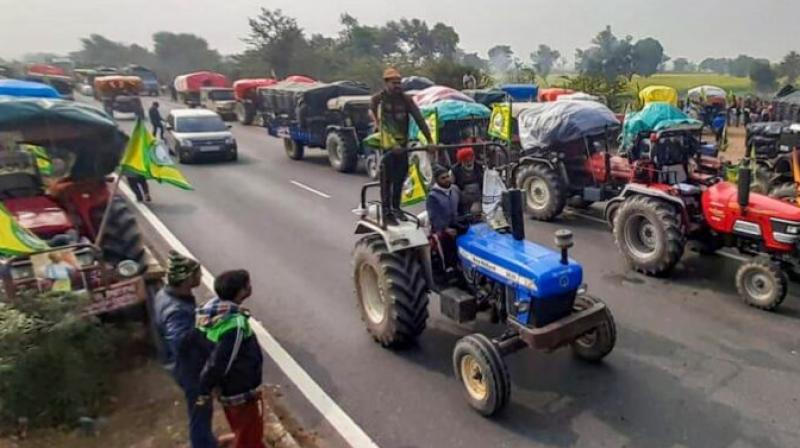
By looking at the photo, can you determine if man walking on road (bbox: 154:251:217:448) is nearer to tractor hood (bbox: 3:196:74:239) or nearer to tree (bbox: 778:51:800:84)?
tractor hood (bbox: 3:196:74:239)

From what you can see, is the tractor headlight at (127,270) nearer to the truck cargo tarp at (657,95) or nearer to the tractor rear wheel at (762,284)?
the tractor rear wheel at (762,284)

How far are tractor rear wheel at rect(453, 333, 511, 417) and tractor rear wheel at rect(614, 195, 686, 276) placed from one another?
3955 mm

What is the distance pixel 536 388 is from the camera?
5043 mm

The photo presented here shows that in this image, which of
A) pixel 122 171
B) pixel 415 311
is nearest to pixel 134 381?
pixel 122 171

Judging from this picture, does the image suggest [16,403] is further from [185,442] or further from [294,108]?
[294,108]

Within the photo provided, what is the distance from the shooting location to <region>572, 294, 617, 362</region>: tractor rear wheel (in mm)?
5051

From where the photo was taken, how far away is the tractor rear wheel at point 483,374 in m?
4.44

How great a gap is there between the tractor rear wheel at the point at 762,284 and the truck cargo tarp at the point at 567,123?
14.3 feet

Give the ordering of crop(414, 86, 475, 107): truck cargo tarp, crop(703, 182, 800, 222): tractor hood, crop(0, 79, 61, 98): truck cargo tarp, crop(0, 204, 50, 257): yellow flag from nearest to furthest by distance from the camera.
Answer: crop(0, 204, 50, 257): yellow flag → crop(703, 182, 800, 222): tractor hood → crop(0, 79, 61, 98): truck cargo tarp → crop(414, 86, 475, 107): truck cargo tarp

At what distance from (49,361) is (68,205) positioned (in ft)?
8.57

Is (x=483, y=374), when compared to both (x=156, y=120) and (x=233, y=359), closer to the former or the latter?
(x=233, y=359)

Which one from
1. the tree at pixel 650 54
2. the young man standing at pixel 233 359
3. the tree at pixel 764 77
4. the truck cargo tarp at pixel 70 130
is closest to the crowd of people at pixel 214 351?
the young man standing at pixel 233 359

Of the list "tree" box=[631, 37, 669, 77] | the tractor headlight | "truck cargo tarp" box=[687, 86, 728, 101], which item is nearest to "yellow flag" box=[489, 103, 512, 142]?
the tractor headlight

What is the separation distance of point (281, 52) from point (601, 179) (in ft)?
120
